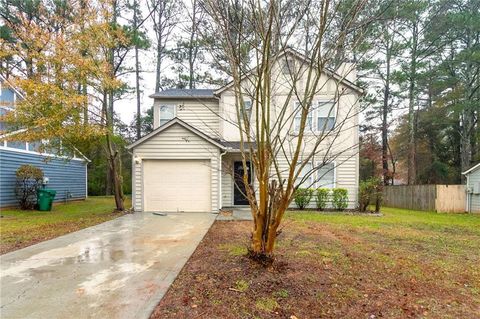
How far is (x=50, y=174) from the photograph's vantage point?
1638cm

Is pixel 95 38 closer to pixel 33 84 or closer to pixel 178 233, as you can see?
pixel 33 84

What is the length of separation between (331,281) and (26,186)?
577 inches

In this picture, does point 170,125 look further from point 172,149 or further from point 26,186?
point 26,186

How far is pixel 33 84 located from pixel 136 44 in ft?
33.4

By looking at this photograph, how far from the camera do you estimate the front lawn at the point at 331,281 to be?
10.7 feet

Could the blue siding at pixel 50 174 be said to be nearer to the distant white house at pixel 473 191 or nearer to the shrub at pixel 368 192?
the shrub at pixel 368 192

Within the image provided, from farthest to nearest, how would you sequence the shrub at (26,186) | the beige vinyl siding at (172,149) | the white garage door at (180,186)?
the shrub at (26,186) → the white garage door at (180,186) → the beige vinyl siding at (172,149)

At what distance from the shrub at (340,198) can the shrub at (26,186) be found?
44.4ft

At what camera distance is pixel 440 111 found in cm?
2300

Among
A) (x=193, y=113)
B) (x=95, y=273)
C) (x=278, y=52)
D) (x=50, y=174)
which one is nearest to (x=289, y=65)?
(x=278, y=52)

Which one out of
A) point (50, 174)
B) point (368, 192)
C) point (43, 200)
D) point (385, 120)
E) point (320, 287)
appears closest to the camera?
point (320, 287)

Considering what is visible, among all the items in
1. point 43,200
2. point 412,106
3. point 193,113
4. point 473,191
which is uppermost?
point 412,106

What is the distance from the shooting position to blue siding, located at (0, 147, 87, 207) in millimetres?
13156

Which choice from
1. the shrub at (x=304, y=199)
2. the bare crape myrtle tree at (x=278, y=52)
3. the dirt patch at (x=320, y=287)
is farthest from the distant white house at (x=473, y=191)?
the bare crape myrtle tree at (x=278, y=52)
